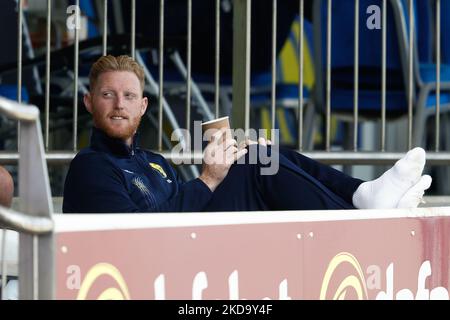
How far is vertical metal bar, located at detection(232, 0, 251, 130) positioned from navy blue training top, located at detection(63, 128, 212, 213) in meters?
1.43

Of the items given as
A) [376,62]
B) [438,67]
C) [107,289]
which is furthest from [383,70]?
[107,289]

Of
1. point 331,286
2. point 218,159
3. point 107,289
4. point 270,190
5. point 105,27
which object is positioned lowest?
point 331,286

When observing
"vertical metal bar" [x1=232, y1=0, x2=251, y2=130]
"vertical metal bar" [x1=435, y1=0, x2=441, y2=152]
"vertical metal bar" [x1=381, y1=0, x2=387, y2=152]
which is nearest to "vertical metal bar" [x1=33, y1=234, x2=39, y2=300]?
"vertical metal bar" [x1=232, y1=0, x2=251, y2=130]

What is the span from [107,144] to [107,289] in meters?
1.41

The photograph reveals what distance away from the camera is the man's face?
13.7 ft

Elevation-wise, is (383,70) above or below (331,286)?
above

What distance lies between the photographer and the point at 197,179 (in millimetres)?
4012

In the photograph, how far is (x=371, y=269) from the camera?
11.9 feet

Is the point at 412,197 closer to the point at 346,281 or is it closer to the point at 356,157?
the point at 346,281

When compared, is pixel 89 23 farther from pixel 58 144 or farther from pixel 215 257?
pixel 215 257

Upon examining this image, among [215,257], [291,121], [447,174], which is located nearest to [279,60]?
[291,121]

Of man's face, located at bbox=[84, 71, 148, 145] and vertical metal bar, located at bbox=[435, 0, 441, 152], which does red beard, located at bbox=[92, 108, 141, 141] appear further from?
vertical metal bar, located at bbox=[435, 0, 441, 152]

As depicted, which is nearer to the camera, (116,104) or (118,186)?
(118,186)

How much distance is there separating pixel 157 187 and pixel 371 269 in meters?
0.96
